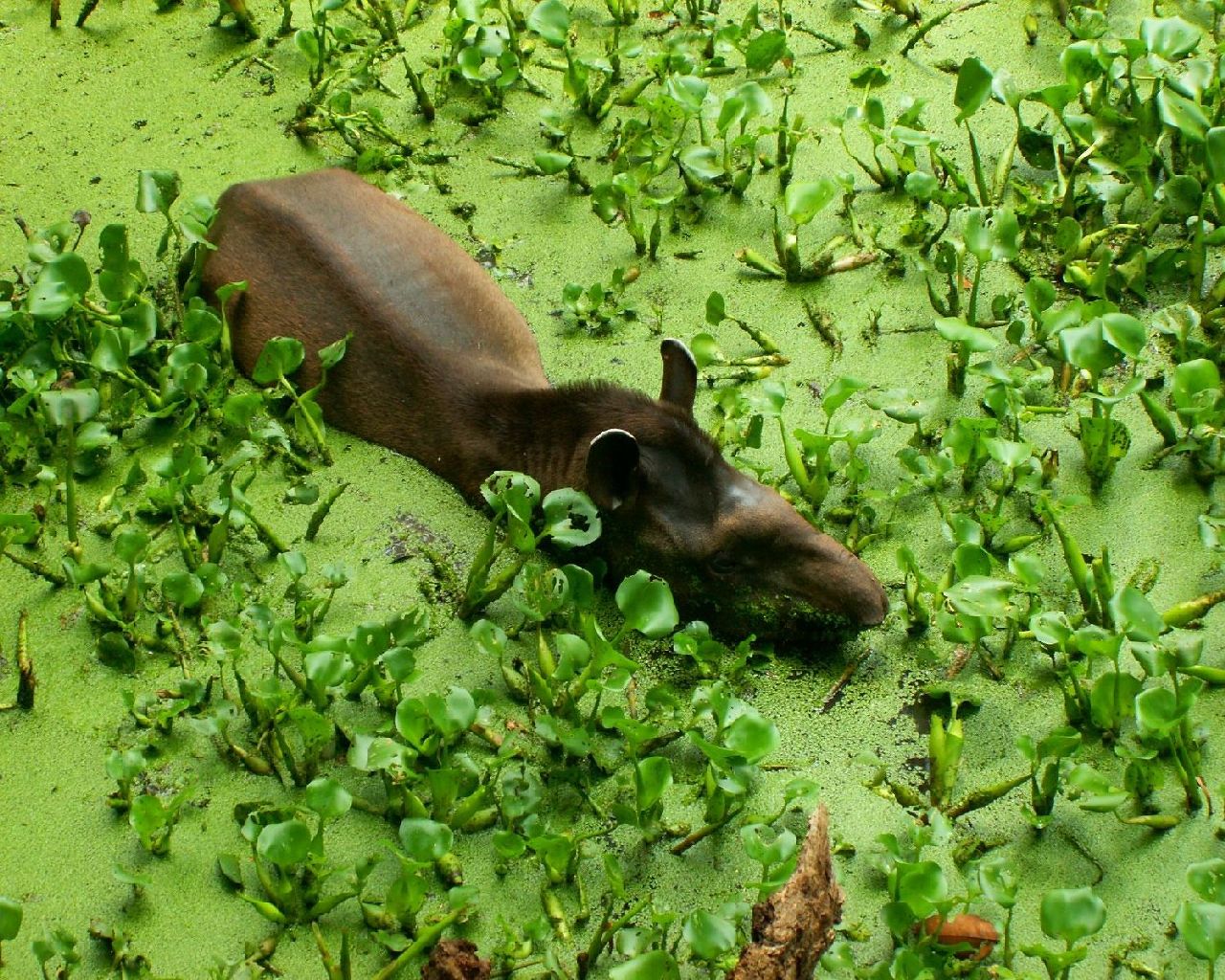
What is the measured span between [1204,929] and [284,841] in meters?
1.80

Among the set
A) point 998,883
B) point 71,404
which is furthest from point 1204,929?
point 71,404

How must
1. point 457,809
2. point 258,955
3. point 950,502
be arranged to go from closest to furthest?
point 258,955 < point 457,809 < point 950,502

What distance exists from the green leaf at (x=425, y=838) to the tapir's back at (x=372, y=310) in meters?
1.50

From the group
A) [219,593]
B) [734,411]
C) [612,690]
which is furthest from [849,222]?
[219,593]

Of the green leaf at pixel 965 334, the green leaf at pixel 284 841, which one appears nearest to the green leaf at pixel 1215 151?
the green leaf at pixel 965 334

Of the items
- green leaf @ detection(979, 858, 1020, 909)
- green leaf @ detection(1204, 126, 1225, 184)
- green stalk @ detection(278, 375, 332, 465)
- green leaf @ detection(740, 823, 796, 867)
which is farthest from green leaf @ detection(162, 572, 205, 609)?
green leaf @ detection(1204, 126, 1225, 184)

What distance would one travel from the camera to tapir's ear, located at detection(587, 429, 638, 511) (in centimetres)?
378

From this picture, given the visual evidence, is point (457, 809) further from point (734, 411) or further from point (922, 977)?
point (734, 411)

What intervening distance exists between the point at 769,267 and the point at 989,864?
2.42 m

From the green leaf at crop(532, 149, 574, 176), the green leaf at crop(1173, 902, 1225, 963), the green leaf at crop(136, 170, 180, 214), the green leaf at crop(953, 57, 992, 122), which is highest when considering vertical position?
the green leaf at crop(136, 170, 180, 214)

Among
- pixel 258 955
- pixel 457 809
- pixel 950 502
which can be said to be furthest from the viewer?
pixel 950 502

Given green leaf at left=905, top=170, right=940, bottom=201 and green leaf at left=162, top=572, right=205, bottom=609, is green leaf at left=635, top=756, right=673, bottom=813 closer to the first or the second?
green leaf at left=162, top=572, right=205, bottom=609

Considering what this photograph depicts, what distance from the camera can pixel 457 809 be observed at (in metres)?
3.35

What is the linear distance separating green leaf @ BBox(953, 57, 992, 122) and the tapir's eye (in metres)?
1.86
